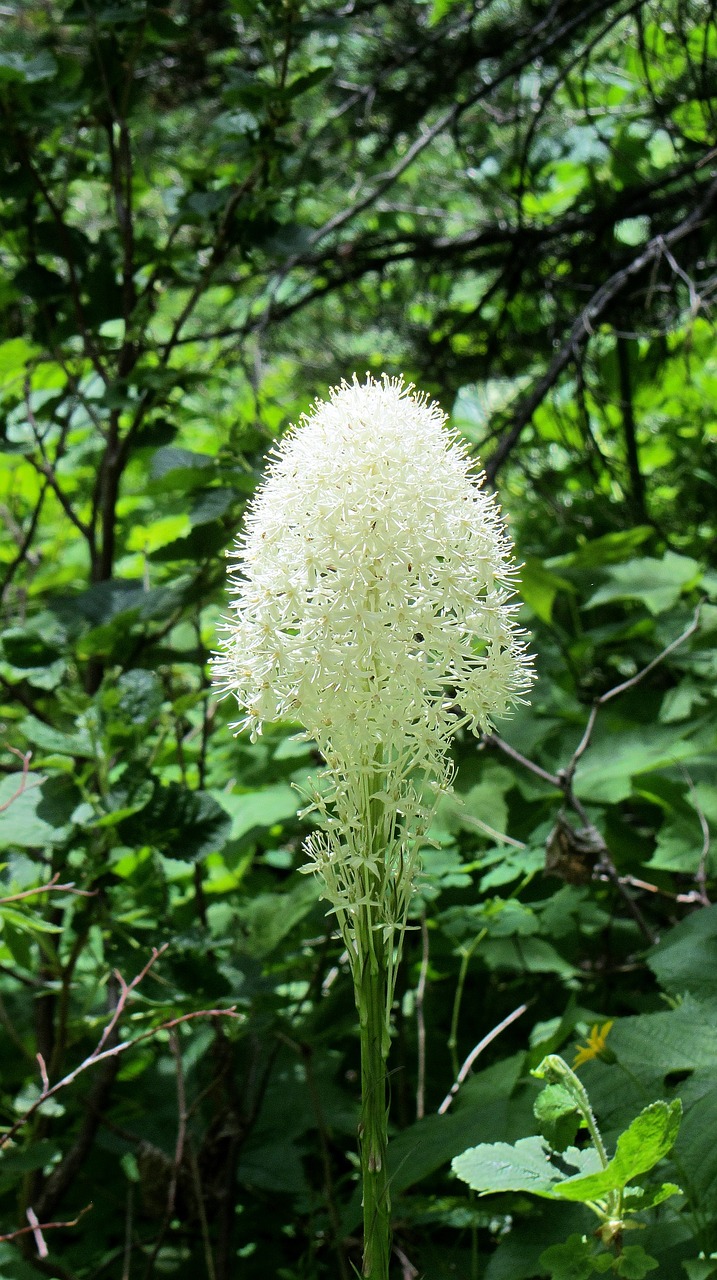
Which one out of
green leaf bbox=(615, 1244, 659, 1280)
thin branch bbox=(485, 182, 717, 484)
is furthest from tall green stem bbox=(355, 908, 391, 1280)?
thin branch bbox=(485, 182, 717, 484)

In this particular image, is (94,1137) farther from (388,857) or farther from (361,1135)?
(388,857)

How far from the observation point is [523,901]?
2.13 meters

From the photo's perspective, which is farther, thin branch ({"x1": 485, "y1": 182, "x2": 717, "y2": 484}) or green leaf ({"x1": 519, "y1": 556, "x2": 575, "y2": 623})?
green leaf ({"x1": 519, "y1": 556, "x2": 575, "y2": 623})

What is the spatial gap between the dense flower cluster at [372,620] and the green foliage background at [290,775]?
34 centimetres

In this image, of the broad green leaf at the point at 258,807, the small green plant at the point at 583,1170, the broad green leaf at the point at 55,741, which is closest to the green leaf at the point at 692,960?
the small green plant at the point at 583,1170

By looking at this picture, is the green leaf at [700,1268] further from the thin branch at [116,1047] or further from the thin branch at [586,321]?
the thin branch at [586,321]

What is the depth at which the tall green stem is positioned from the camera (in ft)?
3.50

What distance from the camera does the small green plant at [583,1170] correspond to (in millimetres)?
1127

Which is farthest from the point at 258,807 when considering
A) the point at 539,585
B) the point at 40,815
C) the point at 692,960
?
the point at 692,960

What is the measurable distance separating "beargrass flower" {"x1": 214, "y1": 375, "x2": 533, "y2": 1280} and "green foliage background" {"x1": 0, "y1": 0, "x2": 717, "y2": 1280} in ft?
1.13

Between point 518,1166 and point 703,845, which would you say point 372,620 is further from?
point 703,845

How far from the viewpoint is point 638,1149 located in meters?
1.13

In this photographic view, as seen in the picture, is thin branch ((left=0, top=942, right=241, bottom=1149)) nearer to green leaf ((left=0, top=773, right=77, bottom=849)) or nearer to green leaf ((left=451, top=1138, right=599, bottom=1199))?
green leaf ((left=0, top=773, right=77, bottom=849))

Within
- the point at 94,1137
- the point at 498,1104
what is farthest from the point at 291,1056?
the point at 498,1104
